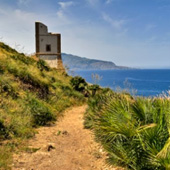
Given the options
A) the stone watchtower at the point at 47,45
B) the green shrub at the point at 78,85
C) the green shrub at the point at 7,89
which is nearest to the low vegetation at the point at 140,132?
the green shrub at the point at 7,89

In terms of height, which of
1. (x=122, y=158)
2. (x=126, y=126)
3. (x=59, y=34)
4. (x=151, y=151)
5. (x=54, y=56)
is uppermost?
(x=59, y=34)

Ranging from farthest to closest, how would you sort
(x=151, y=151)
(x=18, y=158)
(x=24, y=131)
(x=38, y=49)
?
(x=38, y=49) < (x=24, y=131) < (x=18, y=158) < (x=151, y=151)

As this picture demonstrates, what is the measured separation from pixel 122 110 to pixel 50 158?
242cm

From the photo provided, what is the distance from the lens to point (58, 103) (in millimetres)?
12570

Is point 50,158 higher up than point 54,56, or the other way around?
point 54,56

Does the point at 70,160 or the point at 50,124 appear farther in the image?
the point at 50,124

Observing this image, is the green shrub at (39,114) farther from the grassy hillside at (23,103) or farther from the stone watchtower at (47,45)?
the stone watchtower at (47,45)

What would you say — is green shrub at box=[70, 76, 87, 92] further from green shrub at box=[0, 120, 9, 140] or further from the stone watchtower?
the stone watchtower

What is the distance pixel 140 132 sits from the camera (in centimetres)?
443

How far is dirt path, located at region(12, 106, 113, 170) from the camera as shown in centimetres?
518

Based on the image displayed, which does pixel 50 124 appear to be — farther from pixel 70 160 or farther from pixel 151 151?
pixel 151 151

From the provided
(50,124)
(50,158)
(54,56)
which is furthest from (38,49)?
(50,158)

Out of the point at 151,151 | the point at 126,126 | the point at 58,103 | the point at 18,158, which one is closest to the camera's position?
the point at 151,151

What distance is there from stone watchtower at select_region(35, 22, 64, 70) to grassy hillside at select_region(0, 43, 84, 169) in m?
14.5
